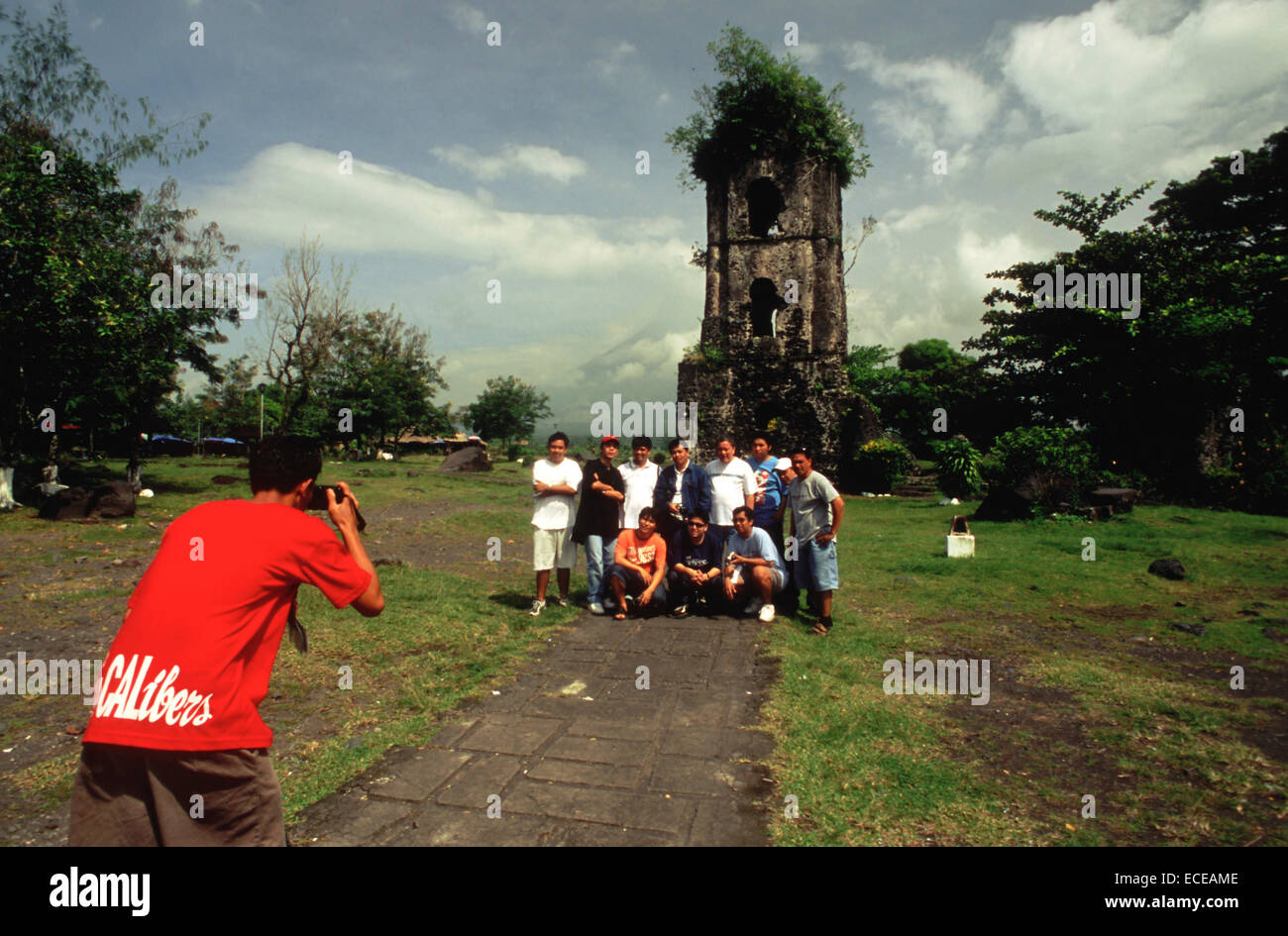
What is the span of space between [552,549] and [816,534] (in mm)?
2606

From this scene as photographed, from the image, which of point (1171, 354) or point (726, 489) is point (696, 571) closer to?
point (726, 489)

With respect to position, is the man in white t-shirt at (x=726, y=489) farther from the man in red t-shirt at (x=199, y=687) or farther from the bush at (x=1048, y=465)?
the bush at (x=1048, y=465)

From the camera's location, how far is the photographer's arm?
232 centimetres

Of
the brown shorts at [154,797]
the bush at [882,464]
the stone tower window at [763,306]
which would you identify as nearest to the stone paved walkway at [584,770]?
the brown shorts at [154,797]

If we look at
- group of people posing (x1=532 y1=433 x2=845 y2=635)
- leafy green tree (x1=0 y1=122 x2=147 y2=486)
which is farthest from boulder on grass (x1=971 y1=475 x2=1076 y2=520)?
leafy green tree (x1=0 y1=122 x2=147 y2=486)

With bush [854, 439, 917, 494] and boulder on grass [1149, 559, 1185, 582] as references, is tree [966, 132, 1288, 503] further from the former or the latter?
boulder on grass [1149, 559, 1185, 582]

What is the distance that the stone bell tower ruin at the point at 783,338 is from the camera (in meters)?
20.0

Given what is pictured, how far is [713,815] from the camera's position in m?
3.10

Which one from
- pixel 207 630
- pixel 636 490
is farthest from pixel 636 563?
pixel 207 630

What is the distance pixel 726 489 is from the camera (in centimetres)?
693

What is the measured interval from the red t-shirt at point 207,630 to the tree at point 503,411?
4432 cm

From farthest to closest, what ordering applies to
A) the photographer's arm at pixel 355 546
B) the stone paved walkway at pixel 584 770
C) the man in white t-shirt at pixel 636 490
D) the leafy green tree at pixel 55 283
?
the leafy green tree at pixel 55 283, the man in white t-shirt at pixel 636 490, the stone paved walkway at pixel 584 770, the photographer's arm at pixel 355 546
